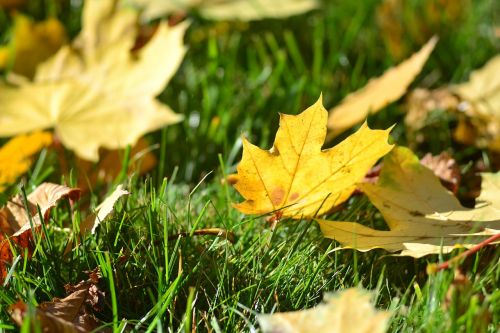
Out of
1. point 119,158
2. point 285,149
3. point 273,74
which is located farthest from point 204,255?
point 273,74

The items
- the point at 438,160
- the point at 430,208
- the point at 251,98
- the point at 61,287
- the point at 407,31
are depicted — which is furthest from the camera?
the point at 407,31

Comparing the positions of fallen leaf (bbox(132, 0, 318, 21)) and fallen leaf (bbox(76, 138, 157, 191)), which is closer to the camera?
fallen leaf (bbox(76, 138, 157, 191))

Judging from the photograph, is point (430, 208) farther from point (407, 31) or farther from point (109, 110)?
point (407, 31)

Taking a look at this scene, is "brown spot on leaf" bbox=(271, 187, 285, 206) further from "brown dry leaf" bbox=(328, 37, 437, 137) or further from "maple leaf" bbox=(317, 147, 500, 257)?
"brown dry leaf" bbox=(328, 37, 437, 137)

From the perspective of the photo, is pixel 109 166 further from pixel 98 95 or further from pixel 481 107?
pixel 481 107

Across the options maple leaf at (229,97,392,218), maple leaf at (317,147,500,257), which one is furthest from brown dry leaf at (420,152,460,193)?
maple leaf at (229,97,392,218)

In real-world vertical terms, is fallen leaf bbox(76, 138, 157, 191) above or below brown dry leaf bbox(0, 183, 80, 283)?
below
